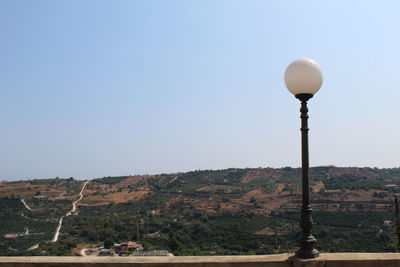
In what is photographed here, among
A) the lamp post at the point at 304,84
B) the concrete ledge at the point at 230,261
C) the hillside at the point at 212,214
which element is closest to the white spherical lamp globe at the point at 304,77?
the lamp post at the point at 304,84

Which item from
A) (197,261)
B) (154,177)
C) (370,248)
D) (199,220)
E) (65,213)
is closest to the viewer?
(197,261)

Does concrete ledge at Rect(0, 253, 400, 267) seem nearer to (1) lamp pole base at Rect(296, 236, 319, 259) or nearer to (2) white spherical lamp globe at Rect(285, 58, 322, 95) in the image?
(1) lamp pole base at Rect(296, 236, 319, 259)

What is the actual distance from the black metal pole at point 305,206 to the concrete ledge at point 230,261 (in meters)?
0.09

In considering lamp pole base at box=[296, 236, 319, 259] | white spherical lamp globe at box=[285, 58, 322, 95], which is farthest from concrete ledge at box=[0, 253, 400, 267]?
white spherical lamp globe at box=[285, 58, 322, 95]

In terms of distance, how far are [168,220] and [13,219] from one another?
65.7 ft

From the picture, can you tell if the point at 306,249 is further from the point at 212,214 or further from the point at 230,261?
the point at 212,214

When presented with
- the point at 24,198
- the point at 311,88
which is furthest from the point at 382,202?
the point at 24,198

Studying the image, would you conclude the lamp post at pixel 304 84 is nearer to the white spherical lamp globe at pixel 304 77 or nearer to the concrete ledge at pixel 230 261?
the white spherical lamp globe at pixel 304 77

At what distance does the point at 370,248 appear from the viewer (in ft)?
79.2

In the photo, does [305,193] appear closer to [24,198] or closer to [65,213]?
→ [65,213]

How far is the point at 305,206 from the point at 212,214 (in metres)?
42.6

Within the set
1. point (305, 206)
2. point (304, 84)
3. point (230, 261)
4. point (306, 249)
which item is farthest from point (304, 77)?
point (230, 261)

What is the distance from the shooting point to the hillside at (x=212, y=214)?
31703 millimetres

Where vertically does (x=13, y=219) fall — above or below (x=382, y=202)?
below
